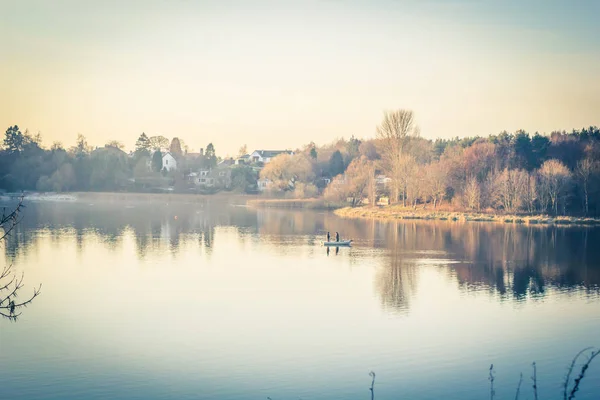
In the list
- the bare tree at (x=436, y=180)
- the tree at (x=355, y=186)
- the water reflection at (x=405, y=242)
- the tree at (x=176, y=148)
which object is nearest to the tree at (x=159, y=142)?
the tree at (x=176, y=148)

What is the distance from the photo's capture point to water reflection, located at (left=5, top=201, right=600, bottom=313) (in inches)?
1067

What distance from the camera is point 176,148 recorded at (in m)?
118

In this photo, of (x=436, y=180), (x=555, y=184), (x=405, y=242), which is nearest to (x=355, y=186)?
(x=436, y=180)

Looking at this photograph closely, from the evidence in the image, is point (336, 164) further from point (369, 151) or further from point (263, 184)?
point (263, 184)

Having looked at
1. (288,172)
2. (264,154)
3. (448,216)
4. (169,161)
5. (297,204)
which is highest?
(264,154)

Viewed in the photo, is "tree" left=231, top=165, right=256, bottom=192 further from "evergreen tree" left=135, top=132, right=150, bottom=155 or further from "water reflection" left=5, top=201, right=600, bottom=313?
"water reflection" left=5, top=201, right=600, bottom=313

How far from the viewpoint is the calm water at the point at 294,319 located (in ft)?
47.0

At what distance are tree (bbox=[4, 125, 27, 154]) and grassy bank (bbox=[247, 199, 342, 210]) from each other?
46687 millimetres

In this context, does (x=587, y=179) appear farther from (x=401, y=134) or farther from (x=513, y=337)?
(x=513, y=337)

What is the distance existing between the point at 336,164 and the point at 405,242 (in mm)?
55625

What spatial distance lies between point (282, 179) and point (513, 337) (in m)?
71.4

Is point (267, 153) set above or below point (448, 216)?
above

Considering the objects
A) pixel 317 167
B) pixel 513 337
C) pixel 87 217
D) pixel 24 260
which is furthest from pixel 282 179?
pixel 513 337

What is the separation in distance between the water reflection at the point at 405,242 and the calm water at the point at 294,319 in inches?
9.8
